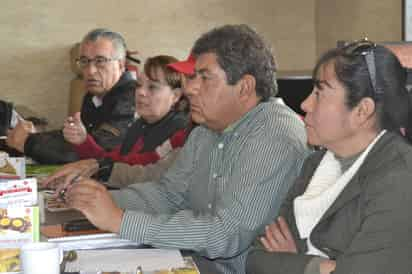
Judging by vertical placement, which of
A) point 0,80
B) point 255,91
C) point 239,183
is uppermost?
point 255,91

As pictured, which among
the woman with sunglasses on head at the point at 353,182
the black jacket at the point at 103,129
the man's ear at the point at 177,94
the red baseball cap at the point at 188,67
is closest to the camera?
the woman with sunglasses on head at the point at 353,182

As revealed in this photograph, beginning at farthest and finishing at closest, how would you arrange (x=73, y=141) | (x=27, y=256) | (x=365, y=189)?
(x=73, y=141) < (x=365, y=189) < (x=27, y=256)

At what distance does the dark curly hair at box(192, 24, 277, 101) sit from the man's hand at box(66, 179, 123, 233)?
0.52 m

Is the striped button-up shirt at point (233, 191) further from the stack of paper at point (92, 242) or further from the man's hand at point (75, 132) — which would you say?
the man's hand at point (75, 132)

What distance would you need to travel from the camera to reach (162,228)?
6.19 ft

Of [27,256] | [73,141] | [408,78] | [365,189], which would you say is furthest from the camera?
[73,141]

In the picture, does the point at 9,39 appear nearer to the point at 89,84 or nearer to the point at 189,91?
the point at 89,84

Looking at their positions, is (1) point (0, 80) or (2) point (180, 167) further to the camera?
(1) point (0, 80)

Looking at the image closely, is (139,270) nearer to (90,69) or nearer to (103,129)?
(103,129)

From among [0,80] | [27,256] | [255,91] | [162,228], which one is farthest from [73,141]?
[0,80]

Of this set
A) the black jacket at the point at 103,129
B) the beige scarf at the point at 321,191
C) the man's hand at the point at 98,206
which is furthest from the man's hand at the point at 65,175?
the beige scarf at the point at 321,191

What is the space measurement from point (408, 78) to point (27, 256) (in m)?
1.10

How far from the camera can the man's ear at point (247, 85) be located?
221 cm

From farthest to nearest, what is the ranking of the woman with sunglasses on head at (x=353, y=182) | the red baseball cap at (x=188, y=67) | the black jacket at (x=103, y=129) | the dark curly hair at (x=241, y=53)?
the black jacket at (x=103, y=129) → the red baseball cap at (x=188, y=67) → the dark curly hair at (x=241, y=53) → the woman with sunglasses on head at (x=353, y=182)
